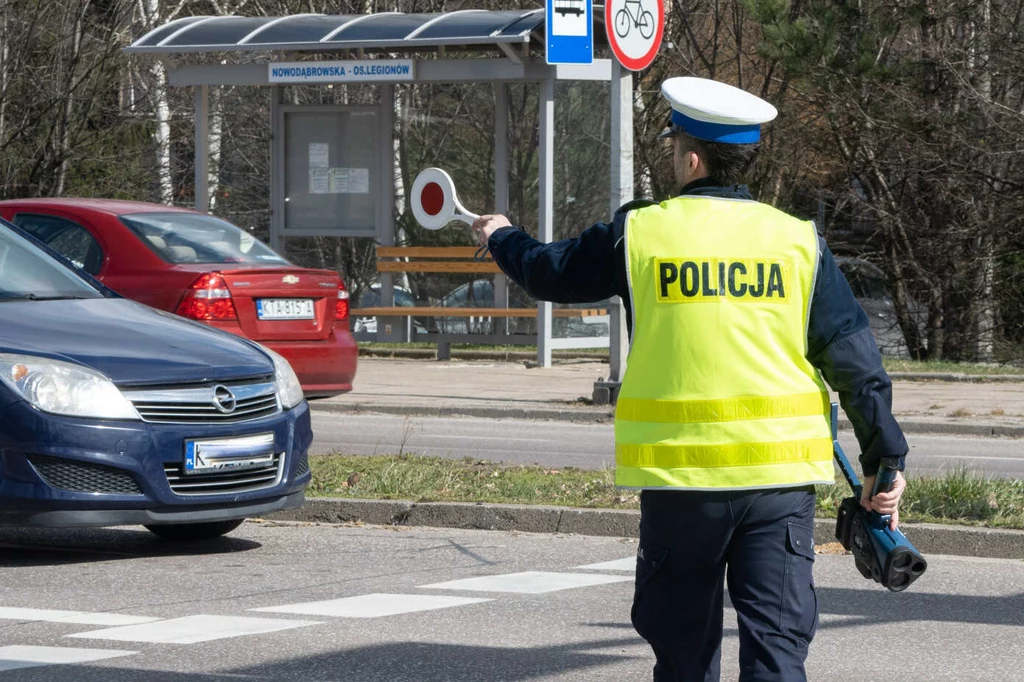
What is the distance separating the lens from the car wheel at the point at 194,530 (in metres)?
8.20

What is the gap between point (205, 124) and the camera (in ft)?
71.1

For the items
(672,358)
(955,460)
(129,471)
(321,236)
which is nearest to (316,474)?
(129,471)

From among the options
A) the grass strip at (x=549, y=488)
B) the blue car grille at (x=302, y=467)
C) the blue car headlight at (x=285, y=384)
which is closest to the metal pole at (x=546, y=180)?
the grass strip at (x=549, y=488)

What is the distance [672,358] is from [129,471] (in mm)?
3864

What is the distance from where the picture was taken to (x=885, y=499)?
3895 mm

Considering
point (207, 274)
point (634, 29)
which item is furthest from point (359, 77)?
point (207, 274)

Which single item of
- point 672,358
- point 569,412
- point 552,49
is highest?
point 552,49

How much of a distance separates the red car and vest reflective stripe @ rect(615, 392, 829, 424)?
25.1ft

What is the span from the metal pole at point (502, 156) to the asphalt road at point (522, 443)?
571cm

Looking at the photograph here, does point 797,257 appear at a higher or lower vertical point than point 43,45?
lower

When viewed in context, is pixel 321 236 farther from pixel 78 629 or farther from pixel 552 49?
pixel 78 629

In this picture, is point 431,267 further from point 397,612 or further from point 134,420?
point 397,612

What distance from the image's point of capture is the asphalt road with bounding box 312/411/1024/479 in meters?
11.8

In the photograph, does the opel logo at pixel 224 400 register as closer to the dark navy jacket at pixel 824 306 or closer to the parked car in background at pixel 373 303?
the dark navy jacket at pixel 824 306
